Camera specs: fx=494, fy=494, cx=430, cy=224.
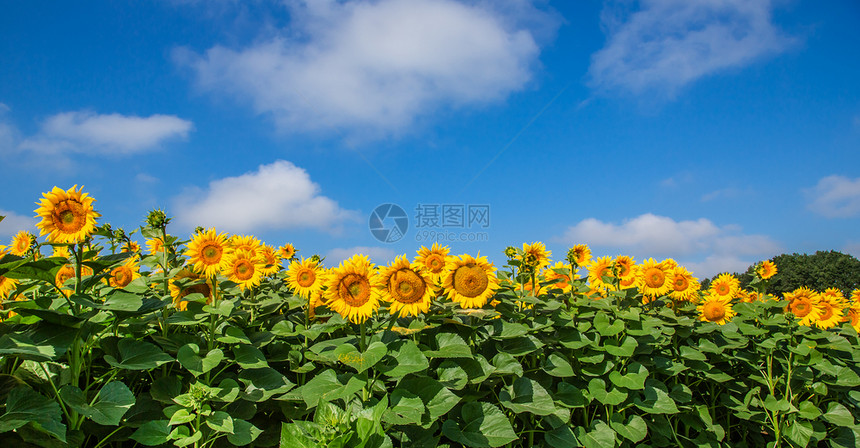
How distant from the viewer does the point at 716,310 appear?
223 inches

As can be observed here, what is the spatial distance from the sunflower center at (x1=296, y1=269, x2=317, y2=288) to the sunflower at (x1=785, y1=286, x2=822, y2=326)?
216 inches

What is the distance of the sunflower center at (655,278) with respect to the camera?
5.15 meters

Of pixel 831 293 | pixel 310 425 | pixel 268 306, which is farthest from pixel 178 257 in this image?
pixel 831 293

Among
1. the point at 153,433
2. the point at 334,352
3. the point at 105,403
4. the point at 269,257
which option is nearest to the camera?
the point at 105,403

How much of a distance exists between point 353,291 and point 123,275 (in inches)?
80.9

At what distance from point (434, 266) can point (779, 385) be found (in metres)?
4.48

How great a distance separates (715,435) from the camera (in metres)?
4.76

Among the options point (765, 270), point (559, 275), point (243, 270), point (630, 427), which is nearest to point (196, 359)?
point (243, 270)

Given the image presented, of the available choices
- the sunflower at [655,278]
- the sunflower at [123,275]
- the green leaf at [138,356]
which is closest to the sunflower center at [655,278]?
the sunflower at [655,278]

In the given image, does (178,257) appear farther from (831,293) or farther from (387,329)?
(831,293)

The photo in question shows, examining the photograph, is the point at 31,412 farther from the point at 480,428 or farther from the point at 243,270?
the point at 480,428

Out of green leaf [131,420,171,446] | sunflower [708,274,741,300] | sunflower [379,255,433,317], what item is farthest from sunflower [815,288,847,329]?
green leaf [131,420,171,446]

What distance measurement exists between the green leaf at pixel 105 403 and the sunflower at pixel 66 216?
2.77ft

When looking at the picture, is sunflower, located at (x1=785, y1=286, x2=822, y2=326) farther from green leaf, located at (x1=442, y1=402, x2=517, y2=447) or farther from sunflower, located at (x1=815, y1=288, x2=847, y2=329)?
green leaf, located at (x1=442, y1=402, x2=517, y2=447)
